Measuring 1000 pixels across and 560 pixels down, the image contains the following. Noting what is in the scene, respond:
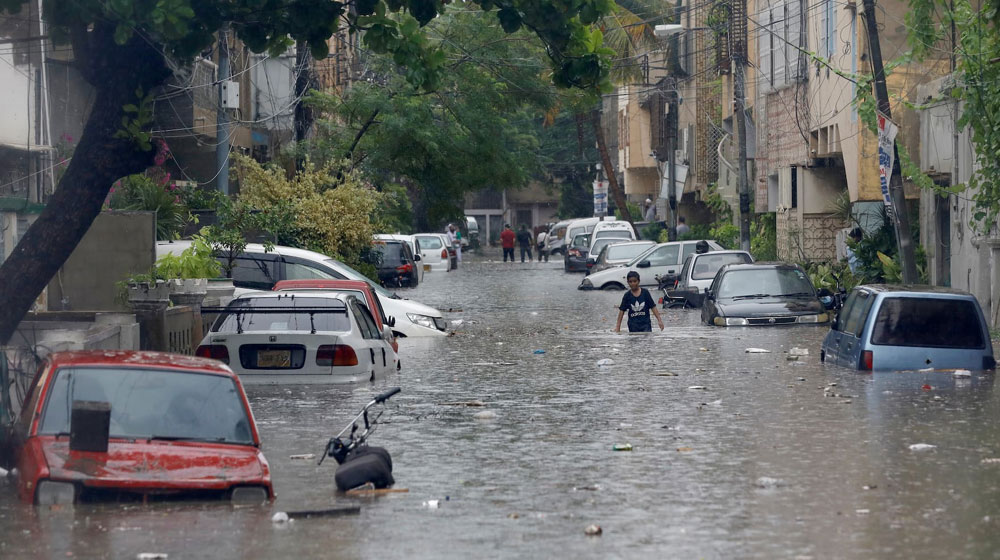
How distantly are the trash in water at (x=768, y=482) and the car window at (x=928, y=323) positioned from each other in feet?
21.3

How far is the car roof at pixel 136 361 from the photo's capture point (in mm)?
9867

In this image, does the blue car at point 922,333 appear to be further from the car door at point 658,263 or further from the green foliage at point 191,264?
the car door at point 658,263

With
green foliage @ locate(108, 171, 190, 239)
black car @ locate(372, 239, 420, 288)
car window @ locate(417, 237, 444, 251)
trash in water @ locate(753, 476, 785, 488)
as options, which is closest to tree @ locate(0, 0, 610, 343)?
trash in water @ locate(753, 476, 785, 488)

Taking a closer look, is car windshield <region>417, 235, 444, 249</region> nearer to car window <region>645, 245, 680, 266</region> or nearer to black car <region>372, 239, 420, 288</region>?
black car <region>372, 239, 420, 288</region>

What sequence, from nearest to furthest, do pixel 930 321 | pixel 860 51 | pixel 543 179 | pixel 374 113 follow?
1. pixel 930 321
2. pixel 860 51
3. pixel 374 113
4. pixel 543 179

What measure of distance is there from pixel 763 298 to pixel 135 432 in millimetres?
18381

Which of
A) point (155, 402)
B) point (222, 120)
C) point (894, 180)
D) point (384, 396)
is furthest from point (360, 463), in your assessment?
point (222, 120)

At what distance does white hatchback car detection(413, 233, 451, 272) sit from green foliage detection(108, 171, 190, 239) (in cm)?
3187

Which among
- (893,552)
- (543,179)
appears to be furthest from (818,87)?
(543,179)

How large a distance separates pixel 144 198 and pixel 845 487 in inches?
625

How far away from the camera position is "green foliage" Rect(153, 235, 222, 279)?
63.4 ft

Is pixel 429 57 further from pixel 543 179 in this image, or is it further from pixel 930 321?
pixel 543 179

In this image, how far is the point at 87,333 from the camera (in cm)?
1469

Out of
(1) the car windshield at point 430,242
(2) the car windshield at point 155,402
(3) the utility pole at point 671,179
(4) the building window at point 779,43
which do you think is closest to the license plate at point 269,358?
(2) the car windshield at point 155,402
